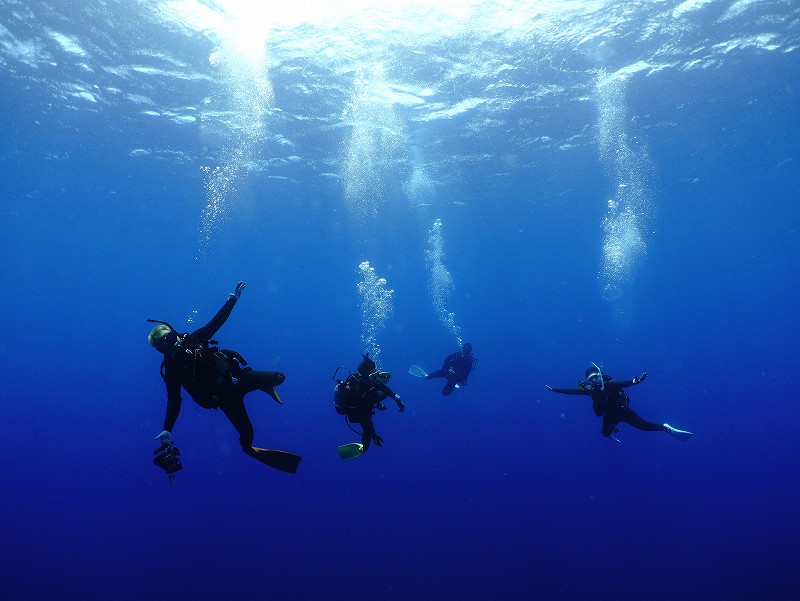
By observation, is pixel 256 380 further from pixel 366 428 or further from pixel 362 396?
pixel 366 428

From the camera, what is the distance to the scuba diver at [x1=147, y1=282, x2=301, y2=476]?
16.4 feet

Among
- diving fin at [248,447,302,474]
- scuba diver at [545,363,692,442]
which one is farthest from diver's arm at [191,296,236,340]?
scuba diver at [545,363,692,442]

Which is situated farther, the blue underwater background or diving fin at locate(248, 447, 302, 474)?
the blue underwater background

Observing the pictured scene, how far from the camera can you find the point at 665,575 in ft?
47.1

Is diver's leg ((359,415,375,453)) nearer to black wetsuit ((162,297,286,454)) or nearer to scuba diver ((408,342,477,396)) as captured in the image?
black wetsuit ((162,297,286,454))

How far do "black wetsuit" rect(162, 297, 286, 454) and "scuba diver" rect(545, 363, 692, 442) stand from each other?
569 centimetres

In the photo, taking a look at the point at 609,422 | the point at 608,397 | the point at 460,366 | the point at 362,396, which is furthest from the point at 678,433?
the point at 460,366

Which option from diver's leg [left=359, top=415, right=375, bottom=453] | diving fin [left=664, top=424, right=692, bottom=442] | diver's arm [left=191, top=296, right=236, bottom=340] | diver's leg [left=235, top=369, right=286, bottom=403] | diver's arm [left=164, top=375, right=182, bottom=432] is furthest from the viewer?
diving fin [left=664, top=424, right=692, bottom=442]

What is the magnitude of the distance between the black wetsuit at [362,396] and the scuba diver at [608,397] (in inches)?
144

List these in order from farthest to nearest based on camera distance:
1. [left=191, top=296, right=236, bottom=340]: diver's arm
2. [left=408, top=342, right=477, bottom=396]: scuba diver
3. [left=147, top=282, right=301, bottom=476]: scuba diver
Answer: [left=408, top=342, right=477, bottom=396]: scuba diver → [left=191, top=296, right=236, bottom=340]: diver's arm → [left=147, top=282, right=301, bottom=476]: scuba diver

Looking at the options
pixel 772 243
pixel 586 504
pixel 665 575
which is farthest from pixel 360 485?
pixel 772 243

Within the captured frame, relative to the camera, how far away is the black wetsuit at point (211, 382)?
5.02 meters

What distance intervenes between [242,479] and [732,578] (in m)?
20.1

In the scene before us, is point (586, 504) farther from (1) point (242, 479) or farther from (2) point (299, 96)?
(2) point (299, 96)
